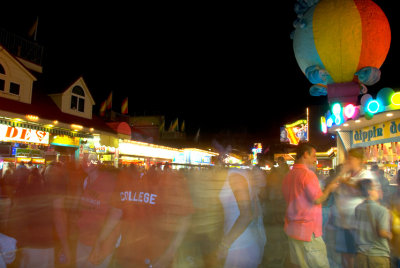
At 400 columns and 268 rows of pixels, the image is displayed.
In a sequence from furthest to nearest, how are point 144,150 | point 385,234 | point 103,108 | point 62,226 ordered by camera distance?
point 103,108 < point 144,150 < point 62,226 < point 385,234

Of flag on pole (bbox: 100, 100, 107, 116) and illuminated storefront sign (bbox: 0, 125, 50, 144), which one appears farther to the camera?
flag on pole (bbox: 100, 100, 107, 116)

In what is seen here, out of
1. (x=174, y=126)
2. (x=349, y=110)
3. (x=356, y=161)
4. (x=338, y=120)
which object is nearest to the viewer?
(x=356, y=161)

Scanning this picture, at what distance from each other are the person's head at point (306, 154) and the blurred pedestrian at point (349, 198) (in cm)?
40

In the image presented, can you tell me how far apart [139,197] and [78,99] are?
14860 mm

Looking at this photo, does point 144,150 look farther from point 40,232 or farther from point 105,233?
point 105,233

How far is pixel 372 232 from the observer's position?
11.2ft

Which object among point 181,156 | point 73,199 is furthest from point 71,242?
point 181,156

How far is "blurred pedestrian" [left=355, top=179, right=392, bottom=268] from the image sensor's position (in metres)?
3.34

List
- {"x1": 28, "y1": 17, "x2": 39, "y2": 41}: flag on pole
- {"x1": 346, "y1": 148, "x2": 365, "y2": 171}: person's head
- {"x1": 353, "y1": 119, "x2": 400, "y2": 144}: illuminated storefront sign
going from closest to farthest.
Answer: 1. {"x1": 346, "y1": 148, "x2": 365, "y2": 171}: person's head
2. {"x1": 353, "y1": 119, "x2": 400, "y2": 144}: illuminated storefront sign
3. {"x1": 28, "y1": 17, "x2": 39, "y2": 41}: flag on pole

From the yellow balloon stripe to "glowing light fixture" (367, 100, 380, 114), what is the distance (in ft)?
4.86

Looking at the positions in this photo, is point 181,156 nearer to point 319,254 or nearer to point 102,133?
point 102,133

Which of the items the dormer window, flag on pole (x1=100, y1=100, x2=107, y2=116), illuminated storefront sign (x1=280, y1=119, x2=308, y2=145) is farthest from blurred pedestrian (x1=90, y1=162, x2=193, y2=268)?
illuminated storefront sign (x1=280, y1=119, x2=308, y2=145)

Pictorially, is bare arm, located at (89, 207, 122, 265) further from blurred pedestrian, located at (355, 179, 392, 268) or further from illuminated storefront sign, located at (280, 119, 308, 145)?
illuminated storefront sign, located at (280, 119, 308, 145)

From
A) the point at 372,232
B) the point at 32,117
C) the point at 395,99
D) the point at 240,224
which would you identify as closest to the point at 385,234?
the point at 372,232
